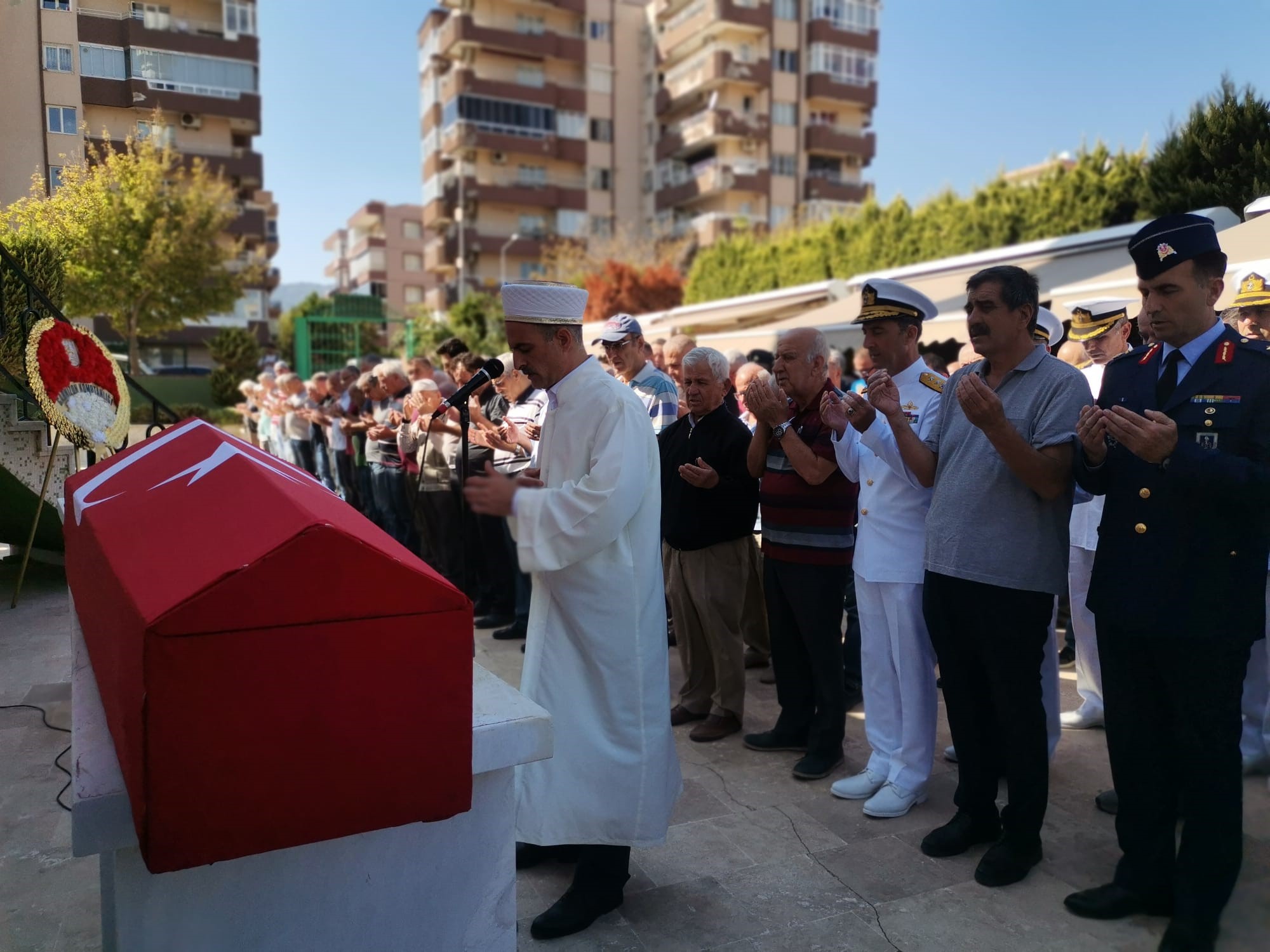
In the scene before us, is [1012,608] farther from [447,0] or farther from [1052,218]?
[447,0]

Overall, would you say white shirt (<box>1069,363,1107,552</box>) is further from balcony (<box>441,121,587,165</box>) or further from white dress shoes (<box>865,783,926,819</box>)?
balcony (<box>441,121,587,165</box>)

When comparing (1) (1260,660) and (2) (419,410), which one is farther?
(2) (419,410)

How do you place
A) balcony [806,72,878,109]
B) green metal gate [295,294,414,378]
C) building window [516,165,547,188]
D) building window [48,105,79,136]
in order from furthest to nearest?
building window [516,165,547,188] < balcony [806,72,878,109] < green metal gate [295,294,414,378] < building window [48,105,79,136]

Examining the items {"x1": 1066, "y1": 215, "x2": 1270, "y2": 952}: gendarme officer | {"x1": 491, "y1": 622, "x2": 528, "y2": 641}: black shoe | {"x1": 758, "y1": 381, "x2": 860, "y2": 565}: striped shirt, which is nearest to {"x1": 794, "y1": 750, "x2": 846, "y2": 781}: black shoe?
{"x1": 758, "y1": 381, "x2": 860, "y2": 565}: striped shirt

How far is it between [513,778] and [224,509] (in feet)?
3.00

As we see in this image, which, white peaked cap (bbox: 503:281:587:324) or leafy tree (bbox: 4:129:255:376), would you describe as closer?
white peaked cap (bbox: 503:281:587:324)

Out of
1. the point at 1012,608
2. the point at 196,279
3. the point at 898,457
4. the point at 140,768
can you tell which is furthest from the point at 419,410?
the point at 140,768

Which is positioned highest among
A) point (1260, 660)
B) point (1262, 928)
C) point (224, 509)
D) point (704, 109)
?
point (704, 109)

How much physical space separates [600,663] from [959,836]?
1.45 m

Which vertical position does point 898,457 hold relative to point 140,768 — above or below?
above

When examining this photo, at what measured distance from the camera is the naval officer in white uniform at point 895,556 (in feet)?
11.5

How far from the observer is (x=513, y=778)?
225 cm

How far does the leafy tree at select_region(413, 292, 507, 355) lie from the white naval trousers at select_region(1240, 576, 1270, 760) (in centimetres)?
2549

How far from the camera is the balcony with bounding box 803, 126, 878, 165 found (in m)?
47.9
